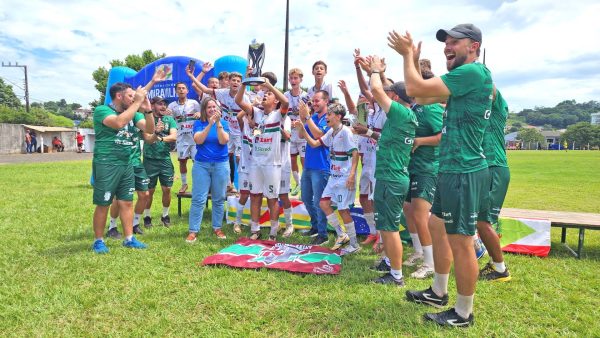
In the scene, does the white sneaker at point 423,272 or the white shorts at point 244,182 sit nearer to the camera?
the white sneaker at point 423,272

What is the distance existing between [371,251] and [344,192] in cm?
105

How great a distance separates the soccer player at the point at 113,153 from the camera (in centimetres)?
514

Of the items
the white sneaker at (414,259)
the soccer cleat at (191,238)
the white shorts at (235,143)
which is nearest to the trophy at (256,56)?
the white shorts at (235,143)

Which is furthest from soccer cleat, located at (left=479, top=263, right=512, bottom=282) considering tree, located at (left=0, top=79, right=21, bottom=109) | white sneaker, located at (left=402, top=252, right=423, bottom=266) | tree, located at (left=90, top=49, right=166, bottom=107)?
tree, located at (left=0, top=79, right=21, bottom=109)

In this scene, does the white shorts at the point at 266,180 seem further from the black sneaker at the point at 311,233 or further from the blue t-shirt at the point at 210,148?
the black sneaker at the point at 311,233

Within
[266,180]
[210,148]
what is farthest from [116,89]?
[266,180]

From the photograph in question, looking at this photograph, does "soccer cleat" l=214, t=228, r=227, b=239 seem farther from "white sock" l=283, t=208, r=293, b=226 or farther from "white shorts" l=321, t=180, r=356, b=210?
"white shorts" l=321, t=180, r=356, b=210

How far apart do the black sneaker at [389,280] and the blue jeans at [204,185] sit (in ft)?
9.97

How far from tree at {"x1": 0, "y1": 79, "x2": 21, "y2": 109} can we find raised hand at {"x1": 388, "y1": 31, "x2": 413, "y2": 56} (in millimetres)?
98283

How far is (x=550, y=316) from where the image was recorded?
3500 mm

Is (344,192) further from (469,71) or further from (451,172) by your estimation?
(469,71)

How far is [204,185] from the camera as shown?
6047 millimetres

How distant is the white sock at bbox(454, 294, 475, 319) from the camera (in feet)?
10.5

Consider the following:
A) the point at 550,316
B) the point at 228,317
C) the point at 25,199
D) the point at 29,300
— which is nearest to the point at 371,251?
the point at 550,316
